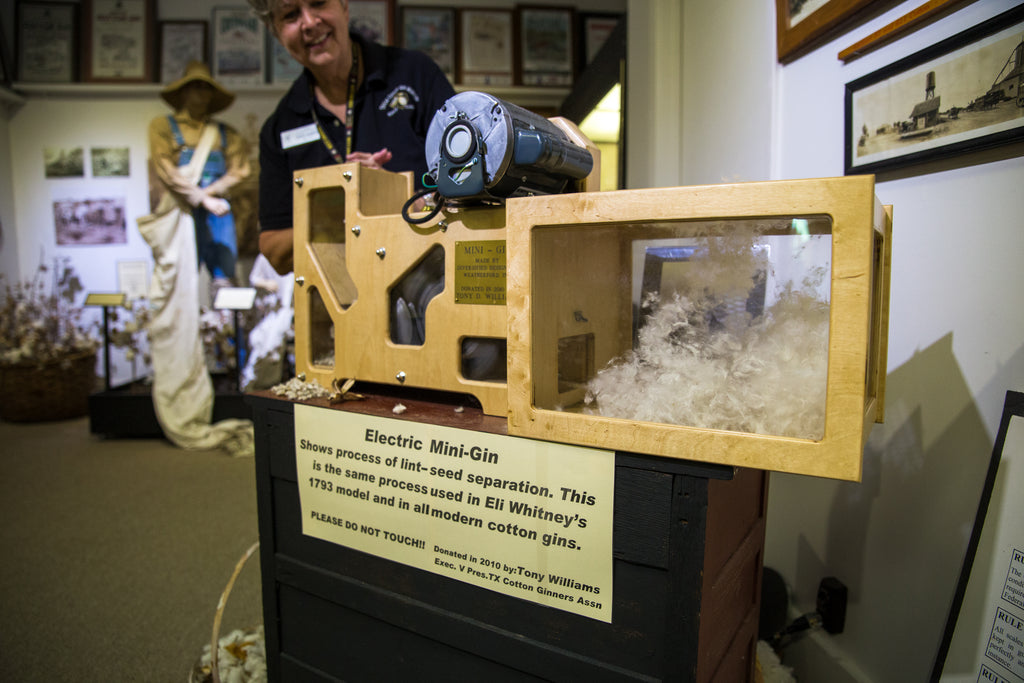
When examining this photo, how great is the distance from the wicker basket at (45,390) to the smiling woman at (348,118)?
3515 mm

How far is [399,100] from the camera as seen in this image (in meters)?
1.55

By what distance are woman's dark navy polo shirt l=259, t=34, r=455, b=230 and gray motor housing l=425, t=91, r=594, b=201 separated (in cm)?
73

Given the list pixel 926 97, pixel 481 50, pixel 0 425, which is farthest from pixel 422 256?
pixel 0 425

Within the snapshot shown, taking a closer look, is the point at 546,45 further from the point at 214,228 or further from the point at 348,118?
the point at 348,118

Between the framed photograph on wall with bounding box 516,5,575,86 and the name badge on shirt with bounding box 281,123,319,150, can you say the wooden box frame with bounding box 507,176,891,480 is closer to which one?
the name badge on shirt with bounding box 281,123,319,150

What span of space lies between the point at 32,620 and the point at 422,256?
6.06 ft

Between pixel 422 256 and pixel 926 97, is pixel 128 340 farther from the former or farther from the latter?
pixel 926 97

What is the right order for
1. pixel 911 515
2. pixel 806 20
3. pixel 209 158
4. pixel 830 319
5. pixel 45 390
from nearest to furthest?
1. pixel 830 319
2. pixel 911 515
3. pixel 806 20
4. pixel 209 158
5. pixel 45 390

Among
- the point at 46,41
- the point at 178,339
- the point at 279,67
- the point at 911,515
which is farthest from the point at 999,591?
the point at 46,41

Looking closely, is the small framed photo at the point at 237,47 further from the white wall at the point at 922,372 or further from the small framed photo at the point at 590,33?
the white wall at the point at 922,372

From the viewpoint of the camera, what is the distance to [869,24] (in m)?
1.16

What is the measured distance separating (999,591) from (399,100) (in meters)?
1.61

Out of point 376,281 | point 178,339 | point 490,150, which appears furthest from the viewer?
point 178,339

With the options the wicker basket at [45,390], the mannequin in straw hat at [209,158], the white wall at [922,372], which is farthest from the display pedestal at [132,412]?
the white wall at [922,372]
